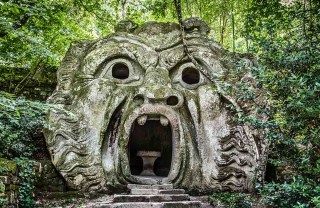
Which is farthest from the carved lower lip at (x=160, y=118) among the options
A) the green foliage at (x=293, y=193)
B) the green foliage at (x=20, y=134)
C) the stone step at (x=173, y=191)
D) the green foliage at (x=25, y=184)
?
the green foliage at (x=293, y=193)

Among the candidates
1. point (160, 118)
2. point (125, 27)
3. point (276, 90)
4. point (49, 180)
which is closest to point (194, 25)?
point (125, 27)

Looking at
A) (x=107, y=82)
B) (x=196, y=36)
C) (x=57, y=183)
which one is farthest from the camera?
(x=196, y=36)

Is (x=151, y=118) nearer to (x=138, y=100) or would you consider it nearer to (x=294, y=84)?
(x=138, y=100)

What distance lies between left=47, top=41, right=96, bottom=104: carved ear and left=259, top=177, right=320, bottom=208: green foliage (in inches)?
144

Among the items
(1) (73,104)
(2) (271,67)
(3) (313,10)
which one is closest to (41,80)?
(1) (73,104)

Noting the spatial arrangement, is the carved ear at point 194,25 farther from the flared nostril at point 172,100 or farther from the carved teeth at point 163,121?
the carved teeth at point 163,121

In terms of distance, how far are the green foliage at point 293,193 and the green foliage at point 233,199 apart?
698 millimetres

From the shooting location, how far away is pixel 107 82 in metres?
5.51

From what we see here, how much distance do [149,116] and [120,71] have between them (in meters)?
1.27

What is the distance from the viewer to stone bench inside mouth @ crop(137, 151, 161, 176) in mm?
5871

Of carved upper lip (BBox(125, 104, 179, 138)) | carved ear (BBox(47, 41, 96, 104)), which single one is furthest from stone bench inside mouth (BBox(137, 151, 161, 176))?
carved ear (BBox(47, 41, 96, 104))

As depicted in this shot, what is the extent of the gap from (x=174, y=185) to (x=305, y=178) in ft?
7.61

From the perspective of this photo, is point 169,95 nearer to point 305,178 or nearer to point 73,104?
point 73,104

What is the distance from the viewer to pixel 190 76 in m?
6.21
